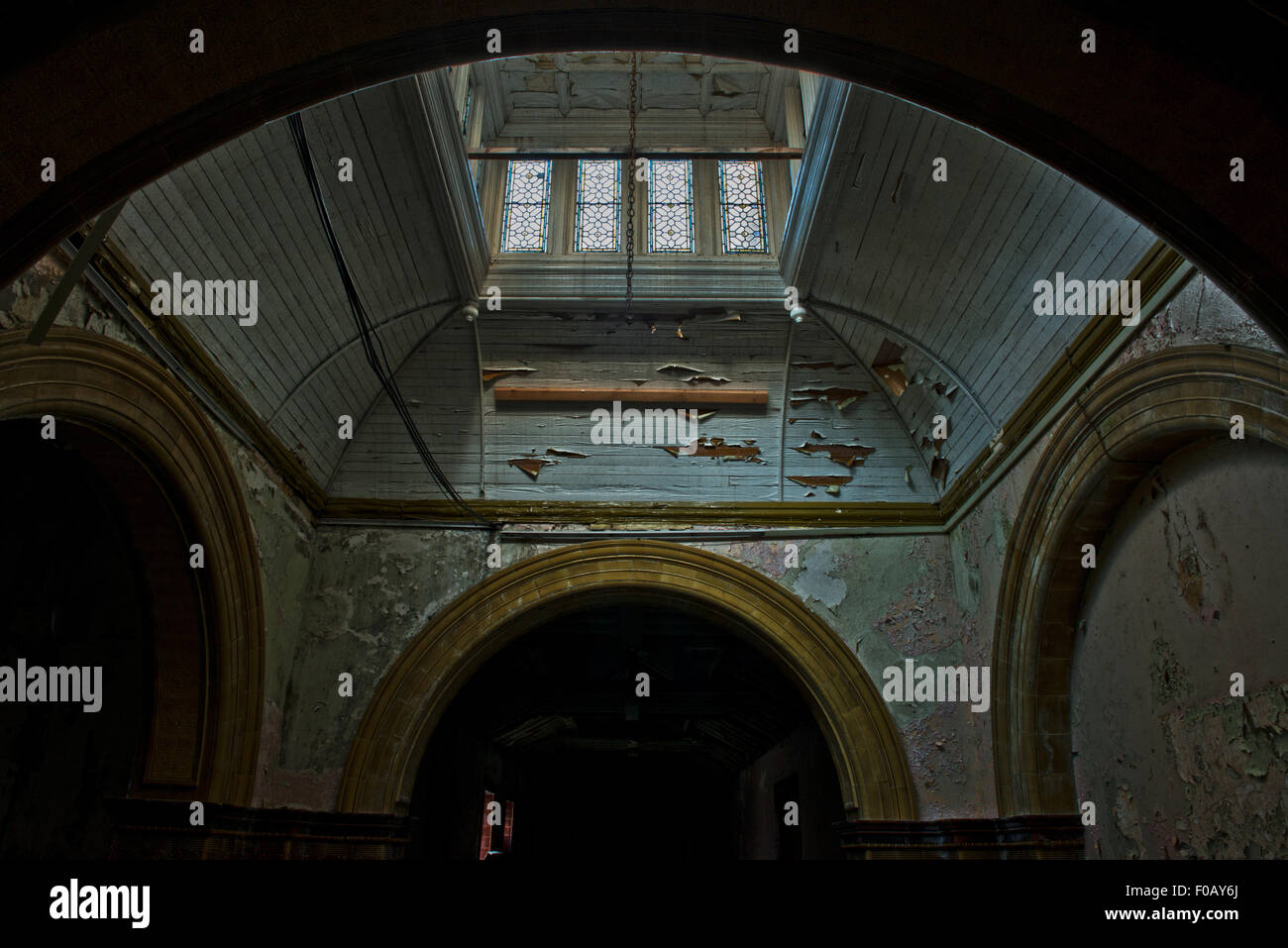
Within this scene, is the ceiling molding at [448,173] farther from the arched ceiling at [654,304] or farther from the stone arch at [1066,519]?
the stone arch at [1066,519]

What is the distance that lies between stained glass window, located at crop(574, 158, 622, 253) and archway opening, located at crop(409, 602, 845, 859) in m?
3.02

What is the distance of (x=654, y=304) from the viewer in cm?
691

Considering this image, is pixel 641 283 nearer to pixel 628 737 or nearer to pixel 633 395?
pixel 633 395

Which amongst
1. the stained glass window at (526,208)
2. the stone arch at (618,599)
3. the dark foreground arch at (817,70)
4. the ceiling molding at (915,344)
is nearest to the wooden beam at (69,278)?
the dark foreground arch at (817,70)

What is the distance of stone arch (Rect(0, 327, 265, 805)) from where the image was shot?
450 cm

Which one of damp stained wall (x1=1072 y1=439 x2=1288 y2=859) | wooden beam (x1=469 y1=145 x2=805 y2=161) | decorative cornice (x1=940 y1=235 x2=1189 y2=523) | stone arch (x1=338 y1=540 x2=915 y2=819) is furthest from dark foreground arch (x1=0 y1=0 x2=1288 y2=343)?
stone arch (x1=338 y1=540 x2=915 y2=819)

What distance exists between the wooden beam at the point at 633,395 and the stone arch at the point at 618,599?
3.97 feet

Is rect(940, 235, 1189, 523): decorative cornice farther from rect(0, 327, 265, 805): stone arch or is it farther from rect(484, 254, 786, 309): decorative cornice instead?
rect(0, 327, 265, 805): stone arch

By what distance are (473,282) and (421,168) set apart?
127 cm

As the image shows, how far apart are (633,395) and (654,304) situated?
785mm

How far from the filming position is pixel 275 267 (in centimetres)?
524

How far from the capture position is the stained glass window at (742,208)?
7262 millimetres
